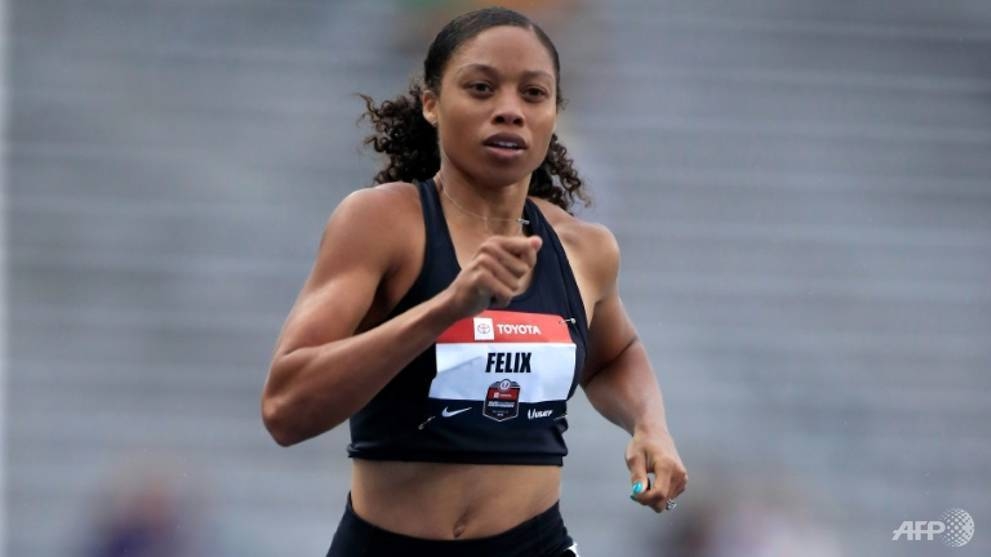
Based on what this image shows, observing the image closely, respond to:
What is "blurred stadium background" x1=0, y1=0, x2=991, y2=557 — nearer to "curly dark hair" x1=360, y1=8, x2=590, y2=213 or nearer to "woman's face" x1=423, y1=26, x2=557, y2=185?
→ "curly dark hair" x1=360, y1=8, x2=590, y2=213

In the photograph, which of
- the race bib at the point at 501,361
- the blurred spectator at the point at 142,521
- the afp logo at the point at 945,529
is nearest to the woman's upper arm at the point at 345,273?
the race bib at the point at 501,361

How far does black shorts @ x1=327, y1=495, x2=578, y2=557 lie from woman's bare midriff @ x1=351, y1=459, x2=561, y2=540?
11 millimetres

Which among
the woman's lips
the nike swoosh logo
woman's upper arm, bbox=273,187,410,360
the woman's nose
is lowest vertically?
the nike swoosh logo

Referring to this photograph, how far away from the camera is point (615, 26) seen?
18.1 ft

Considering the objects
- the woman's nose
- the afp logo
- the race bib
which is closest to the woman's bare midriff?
the race bib

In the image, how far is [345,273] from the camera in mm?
2455

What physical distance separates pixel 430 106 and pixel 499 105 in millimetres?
237

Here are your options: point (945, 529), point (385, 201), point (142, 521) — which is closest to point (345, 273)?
point (385, 201)

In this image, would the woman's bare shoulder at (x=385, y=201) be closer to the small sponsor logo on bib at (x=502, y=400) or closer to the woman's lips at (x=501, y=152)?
the woman's lips at (x=501, y=152)

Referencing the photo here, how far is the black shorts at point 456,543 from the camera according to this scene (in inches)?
101

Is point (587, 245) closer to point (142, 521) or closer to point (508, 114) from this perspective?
point (508, 114)

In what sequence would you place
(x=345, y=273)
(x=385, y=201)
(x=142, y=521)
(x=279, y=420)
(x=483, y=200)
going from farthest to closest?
(x=142, y=521), (x=483, y=200), (x=385, y=201), (x=345, y=273), (x=279, y=420)

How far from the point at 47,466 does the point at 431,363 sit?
122 inches

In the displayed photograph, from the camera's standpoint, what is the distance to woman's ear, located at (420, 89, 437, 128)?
2.76 meters
